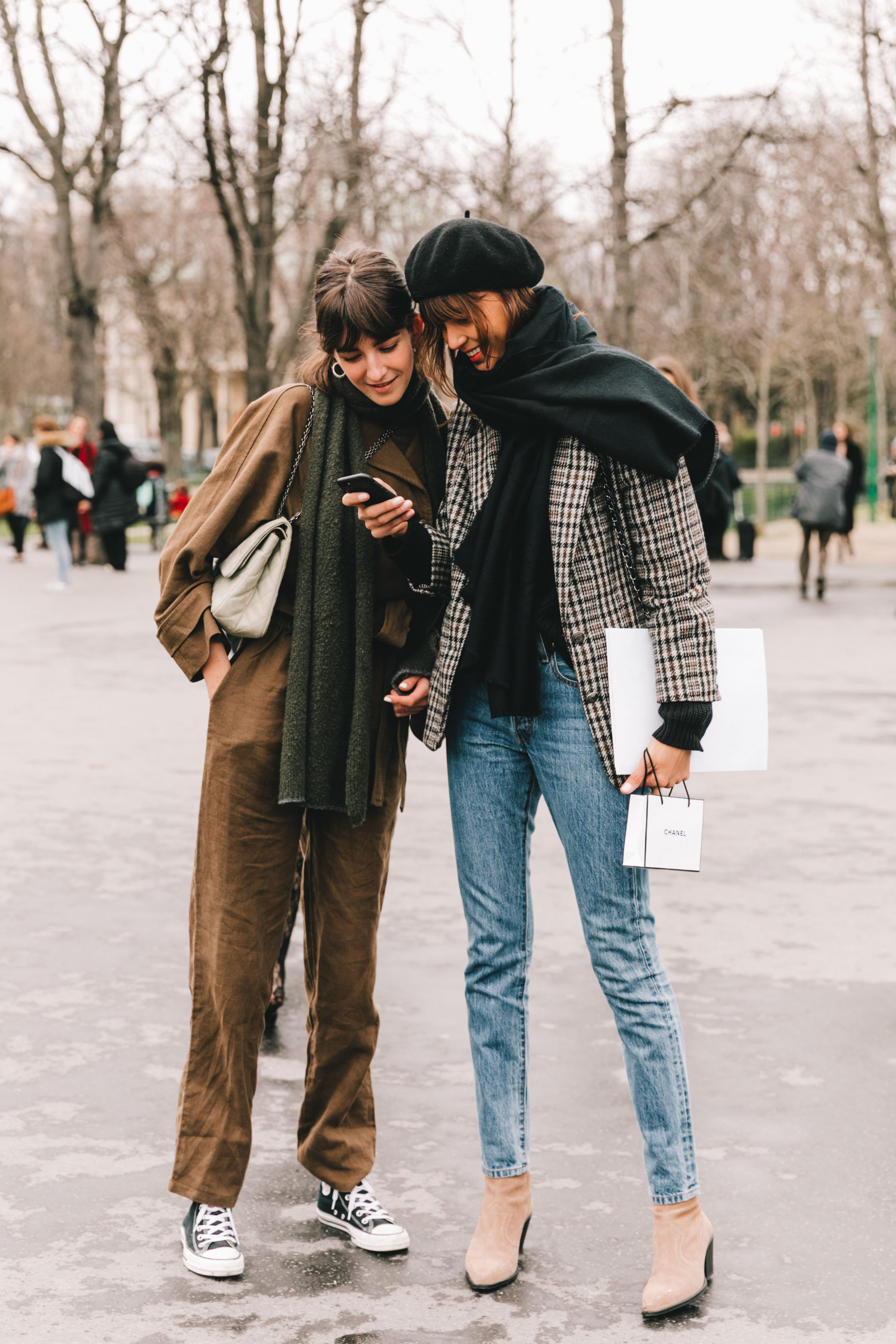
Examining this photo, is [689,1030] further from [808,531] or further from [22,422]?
[22,422]

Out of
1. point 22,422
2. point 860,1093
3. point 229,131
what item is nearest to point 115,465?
point 229,131

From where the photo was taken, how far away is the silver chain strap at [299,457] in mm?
2990

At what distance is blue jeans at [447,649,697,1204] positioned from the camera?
9.37 feet

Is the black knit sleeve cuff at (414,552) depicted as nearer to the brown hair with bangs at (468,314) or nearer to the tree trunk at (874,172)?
the brown hair with bangs at (468,314)

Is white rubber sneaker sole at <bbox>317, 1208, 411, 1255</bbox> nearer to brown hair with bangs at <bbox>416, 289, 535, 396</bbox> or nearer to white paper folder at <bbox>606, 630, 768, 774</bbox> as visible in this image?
white paper folder at <bbox>606, 630, 768, 774</bbox>

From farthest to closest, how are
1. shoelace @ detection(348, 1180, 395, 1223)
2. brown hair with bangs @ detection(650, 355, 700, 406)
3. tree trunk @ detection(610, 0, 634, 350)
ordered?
tree trunk @ detection(610, 0, 634, 350)
brown hair with bangs @ detection(650, 355, 700, 406)
shoelace @ detection(348, 1180, 395, 1223)

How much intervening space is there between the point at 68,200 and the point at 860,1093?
21.0 metres

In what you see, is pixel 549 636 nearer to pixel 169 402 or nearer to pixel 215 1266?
pixel 215 1266

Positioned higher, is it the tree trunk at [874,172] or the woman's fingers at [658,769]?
the tree trunk at [874,172]

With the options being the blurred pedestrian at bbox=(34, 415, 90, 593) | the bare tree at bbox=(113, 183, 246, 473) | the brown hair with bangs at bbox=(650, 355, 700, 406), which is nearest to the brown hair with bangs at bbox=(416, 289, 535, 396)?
the brown hair with bangs at bbox=(650, 355, 700, 406)

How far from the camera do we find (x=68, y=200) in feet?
73.0

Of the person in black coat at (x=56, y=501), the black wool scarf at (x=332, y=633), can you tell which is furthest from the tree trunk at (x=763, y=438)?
the black wool scarf at (x=332, y=633)

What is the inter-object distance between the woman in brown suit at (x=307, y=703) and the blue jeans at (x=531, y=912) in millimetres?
199

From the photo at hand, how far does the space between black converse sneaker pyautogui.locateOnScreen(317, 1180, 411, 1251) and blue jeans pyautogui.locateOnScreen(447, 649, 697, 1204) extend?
23cm
